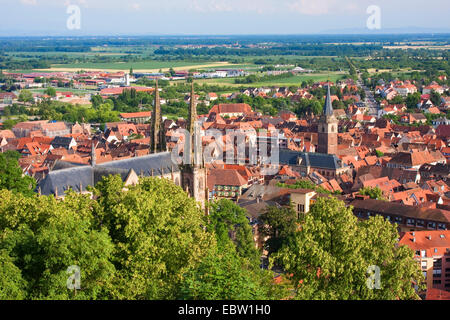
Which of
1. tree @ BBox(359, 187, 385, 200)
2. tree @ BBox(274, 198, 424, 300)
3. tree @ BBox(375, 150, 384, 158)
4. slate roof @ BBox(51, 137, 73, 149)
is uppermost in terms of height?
tree @ BBox(274, 198, 424, 300)

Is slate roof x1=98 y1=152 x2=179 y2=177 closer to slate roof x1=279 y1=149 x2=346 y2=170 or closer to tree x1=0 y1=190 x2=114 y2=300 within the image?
tree x1=0 y1=190 x2=114 y2=300

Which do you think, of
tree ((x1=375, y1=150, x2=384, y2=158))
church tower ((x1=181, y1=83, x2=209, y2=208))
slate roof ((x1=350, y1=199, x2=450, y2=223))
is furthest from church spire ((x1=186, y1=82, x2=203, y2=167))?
tree ((x1=375, y1=150, x2=384, y2=158))

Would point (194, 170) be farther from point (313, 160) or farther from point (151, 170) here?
point (313, 160)

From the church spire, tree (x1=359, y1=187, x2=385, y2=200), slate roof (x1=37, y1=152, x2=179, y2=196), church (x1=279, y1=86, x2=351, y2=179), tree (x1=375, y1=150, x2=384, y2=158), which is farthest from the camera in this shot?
tree (x1=375, y1=150, x2=384, y2=158)

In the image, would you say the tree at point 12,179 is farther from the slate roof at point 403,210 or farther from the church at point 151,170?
the slate roof at point 403,210
